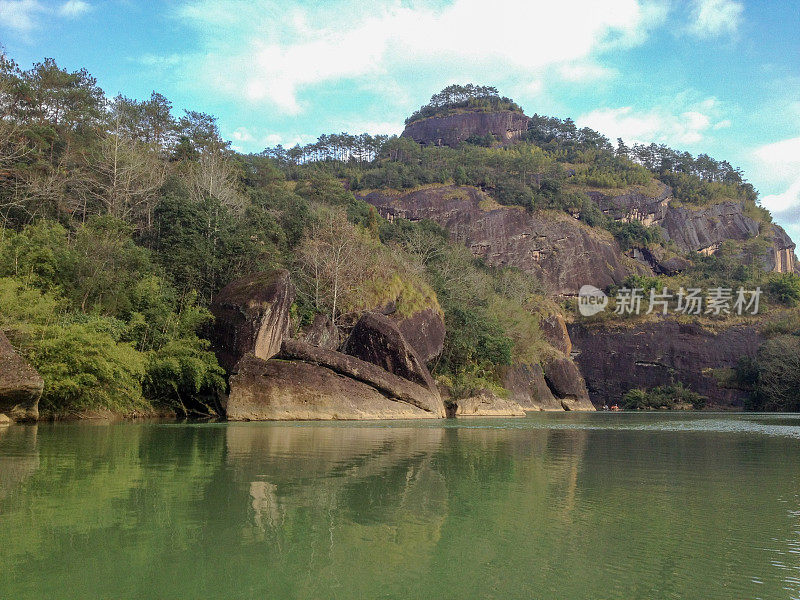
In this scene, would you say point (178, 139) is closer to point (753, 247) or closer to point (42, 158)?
point (42, 158)

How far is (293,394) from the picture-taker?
25188mm

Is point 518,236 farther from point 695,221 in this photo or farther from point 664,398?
point 695,221

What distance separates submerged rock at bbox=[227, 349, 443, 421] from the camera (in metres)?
24.4

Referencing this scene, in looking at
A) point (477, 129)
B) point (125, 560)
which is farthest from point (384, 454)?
point (477, 129)

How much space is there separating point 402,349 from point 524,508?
76.2ft

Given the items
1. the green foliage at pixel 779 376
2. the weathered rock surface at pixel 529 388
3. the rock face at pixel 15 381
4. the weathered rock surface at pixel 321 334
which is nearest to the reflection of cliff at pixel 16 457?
the rock face at pixel 15 381

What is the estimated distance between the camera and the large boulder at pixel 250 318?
26.3m

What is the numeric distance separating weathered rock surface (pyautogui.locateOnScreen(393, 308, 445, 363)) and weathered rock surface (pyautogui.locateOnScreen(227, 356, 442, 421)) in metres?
8.87

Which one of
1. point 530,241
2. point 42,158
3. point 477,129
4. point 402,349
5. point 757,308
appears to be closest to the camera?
point 402,349

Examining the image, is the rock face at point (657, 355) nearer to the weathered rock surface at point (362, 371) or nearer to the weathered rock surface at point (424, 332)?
the weathered rock surface at point (424, 332)

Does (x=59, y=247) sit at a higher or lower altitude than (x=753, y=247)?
lower

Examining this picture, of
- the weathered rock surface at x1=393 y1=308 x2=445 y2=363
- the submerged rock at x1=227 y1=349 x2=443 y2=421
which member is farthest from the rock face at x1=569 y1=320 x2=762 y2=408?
the submerged rock at x1=227 y1=349 x2=443 y2=421

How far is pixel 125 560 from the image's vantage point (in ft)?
15.1

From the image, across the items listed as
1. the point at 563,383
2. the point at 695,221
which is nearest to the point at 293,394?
the point at 563,383
